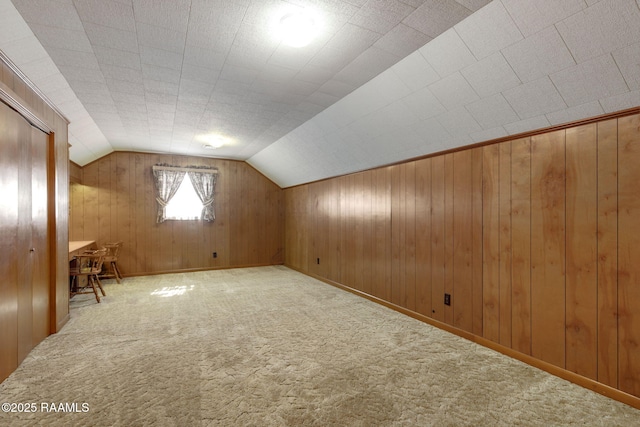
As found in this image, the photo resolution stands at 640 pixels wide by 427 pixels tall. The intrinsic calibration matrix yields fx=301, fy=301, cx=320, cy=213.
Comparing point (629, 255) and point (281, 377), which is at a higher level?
point (629, 255)

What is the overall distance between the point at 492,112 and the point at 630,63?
82cm

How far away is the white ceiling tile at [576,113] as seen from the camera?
195 centimetres

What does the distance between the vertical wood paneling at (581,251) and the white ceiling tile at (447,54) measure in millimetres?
921

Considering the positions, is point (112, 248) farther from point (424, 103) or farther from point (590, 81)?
point (590, 81)

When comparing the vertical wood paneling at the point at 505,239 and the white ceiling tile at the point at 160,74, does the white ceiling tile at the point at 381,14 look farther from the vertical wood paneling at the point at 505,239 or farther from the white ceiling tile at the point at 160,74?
the white ceiling tile at the point at 160,74

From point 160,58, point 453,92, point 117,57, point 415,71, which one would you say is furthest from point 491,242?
point 117,57

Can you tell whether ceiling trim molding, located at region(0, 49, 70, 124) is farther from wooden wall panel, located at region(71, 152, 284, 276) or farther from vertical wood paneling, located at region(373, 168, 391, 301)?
vertical wood paneling, located at region(373, 168, 391, 301)

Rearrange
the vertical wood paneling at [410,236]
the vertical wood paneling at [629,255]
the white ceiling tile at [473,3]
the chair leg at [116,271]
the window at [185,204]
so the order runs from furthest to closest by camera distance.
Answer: the window at [185,204]
the chair leg at [116,271]
the vertical wood paneling at [410,236]
the vertical wood paneling at [629,255]
the white ceiling tile at [473,3]

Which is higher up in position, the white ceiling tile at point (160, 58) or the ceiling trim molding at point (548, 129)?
the white ceiling tile at point (160, 58)

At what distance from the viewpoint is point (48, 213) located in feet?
9.53

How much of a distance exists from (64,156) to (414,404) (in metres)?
4.06

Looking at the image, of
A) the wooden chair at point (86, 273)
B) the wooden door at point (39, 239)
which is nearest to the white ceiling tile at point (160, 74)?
the wooden door at point (39, 239)

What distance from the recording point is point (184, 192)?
6.26m

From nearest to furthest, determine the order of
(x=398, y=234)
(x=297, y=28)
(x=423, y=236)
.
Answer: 1. (x=297, y=28)
2. (x=423, y=236)
3. (x=398, y=234)
